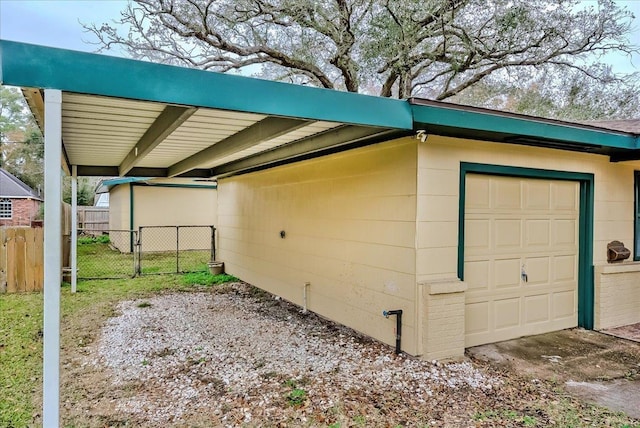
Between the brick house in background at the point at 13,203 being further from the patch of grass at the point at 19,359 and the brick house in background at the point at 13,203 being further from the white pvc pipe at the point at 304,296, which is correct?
the white pvc pipe at the point at 304,296

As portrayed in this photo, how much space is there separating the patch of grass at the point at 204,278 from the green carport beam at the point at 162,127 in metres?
3.62

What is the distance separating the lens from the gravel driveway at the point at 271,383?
2.95 metres

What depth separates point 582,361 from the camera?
4.08 metres

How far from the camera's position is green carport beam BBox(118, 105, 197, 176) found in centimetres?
320

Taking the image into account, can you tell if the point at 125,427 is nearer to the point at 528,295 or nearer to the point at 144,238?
the point at 528,295

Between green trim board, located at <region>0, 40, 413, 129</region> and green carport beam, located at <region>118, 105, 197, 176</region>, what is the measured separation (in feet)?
0.90

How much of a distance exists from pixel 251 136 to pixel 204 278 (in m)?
5.50

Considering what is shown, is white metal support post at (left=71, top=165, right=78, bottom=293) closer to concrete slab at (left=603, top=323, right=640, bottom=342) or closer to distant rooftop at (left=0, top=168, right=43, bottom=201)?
concrete slab at (left=603, top=323, right=640, bottom=342)

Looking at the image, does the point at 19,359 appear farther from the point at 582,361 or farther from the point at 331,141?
the point at 582,361

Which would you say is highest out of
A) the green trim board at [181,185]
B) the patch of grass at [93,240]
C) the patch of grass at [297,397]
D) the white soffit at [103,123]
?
the green trim board at [181,185]

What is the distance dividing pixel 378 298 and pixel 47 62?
142 inches

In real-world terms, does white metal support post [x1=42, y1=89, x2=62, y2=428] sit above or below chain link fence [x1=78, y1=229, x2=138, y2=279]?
above

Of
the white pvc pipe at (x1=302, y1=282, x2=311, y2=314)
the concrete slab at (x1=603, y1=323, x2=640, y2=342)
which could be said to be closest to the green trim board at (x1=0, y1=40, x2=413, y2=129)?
the white pvc pipe at (x1=302, y1=282, x2=311, y2=314)

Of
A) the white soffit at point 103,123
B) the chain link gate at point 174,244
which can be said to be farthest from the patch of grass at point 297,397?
the chain link gate at point 174,244
